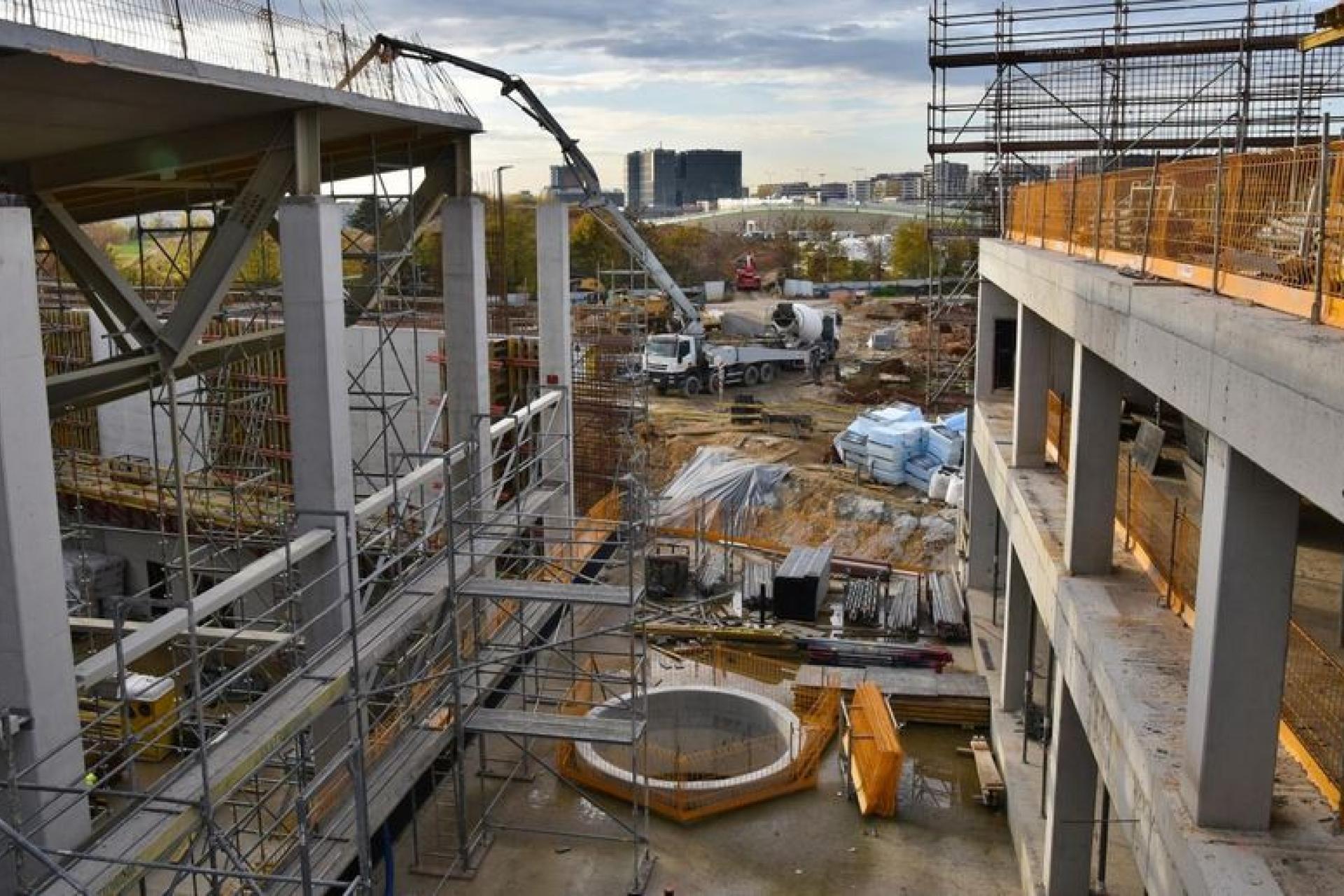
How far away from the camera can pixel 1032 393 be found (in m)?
14.7

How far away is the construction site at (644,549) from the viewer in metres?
6.54

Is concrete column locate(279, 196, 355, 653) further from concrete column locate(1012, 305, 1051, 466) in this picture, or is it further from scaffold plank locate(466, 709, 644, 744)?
concrete column locate(1012, 305, 1051, 466)

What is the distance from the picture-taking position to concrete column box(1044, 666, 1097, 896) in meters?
10.7

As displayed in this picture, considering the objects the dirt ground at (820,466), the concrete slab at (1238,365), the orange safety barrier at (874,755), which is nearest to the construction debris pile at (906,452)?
the dirt ground at (820,466)

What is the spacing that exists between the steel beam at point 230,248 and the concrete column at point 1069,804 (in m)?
8.37

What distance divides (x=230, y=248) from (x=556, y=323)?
24.9ft

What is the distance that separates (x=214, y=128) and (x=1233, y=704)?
953 cm

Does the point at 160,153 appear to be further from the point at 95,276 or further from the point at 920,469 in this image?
the point at 920,469

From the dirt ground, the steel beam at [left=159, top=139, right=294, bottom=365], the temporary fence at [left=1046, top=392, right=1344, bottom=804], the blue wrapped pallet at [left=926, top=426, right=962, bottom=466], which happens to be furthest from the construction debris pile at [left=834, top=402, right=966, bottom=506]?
the steel beam at [left=159, top=139, right=294, bottom=365]

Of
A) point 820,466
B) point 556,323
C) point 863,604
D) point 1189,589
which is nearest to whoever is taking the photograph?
point 1189,589

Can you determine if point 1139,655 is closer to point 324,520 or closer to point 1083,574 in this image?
point 1083,574

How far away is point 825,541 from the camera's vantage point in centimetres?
2528

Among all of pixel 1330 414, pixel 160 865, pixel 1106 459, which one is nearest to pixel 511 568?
pixel 1106 459

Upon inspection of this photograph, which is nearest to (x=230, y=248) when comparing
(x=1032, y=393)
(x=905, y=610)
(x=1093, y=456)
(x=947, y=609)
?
(x=1093, y=456)
